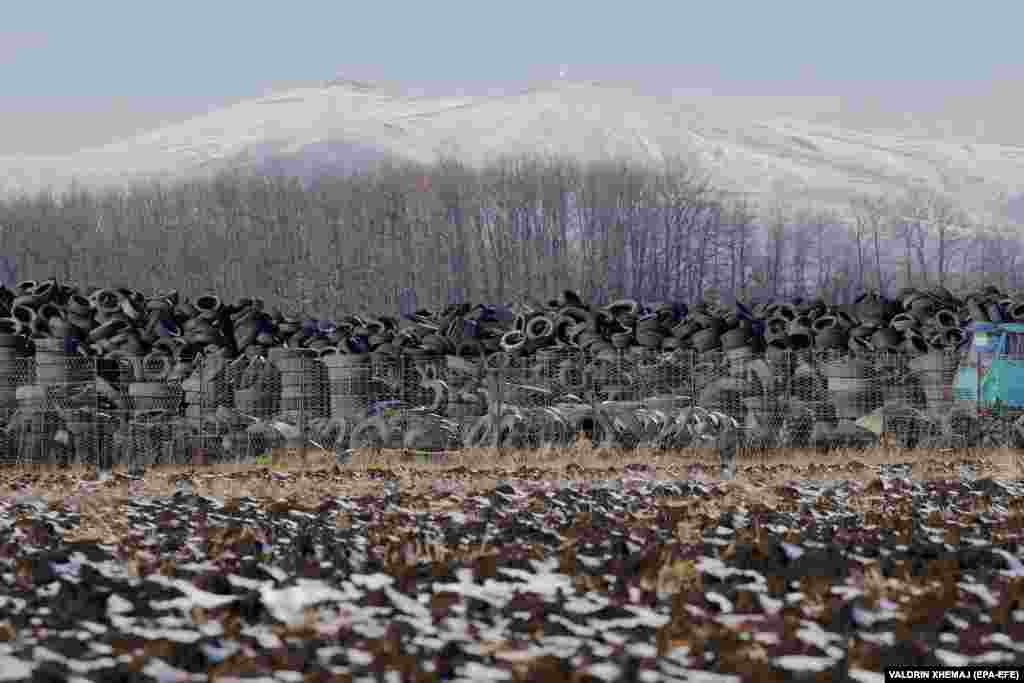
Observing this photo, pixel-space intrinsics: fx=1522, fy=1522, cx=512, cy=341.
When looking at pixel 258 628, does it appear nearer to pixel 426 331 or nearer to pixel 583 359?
pixel 583 359

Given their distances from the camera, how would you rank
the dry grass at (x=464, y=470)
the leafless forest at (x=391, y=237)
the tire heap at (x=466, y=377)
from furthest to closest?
the leafless forest at (x=391, y=237), the tire heap at (x=466, y=377), the dry grass at (x=464, y=470)

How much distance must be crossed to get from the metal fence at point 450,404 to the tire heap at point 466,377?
0.12 feet

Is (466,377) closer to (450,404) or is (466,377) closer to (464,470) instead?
(450,404)

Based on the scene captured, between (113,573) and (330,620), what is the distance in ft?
7.58

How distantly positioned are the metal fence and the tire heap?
0.12ft

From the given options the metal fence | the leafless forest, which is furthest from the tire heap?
the leafless forest

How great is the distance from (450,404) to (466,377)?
76cm

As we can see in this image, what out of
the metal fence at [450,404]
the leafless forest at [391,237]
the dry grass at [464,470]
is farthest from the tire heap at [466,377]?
the leafless forest at [391,237]

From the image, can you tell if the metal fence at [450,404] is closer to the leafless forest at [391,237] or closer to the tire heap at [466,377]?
the tire heap at [466,377]

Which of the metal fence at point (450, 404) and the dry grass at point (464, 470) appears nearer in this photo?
the dry grass at point (464, 470)

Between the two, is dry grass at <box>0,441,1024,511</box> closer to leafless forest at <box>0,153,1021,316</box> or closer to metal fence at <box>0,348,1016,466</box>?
metal fence at <box>0,348,1016,466</box>

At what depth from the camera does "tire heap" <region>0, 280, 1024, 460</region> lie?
24578 millimetres

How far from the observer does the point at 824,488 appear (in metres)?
16.8

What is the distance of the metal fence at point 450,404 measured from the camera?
961 inches
